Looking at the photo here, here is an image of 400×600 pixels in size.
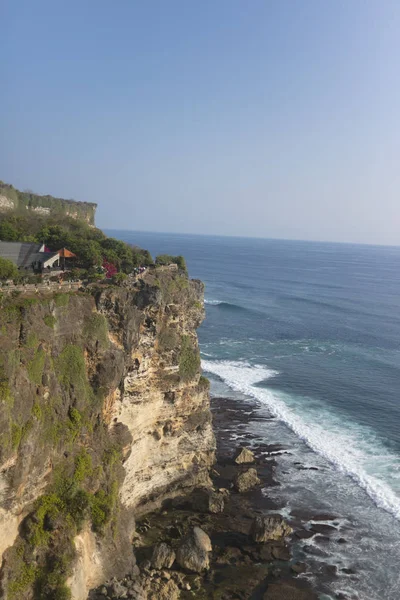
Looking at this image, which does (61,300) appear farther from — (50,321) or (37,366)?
(37,366)

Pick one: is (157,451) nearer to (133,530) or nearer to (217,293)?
(133,530)

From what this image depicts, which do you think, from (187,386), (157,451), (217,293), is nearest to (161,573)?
(157,451)

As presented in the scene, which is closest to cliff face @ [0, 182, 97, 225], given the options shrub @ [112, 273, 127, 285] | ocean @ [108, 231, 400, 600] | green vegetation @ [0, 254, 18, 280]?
ocean @ [108, 231, 400, 600]

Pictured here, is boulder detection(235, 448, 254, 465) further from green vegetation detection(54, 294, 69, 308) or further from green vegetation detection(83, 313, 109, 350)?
green vegetation detection(54, 294, 69, 308)

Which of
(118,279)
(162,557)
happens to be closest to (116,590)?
(162,557)

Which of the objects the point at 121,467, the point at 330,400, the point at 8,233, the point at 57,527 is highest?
the point at 8,233

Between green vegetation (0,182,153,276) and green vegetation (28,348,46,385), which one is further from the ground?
green vegetation (0,182,153,276)
